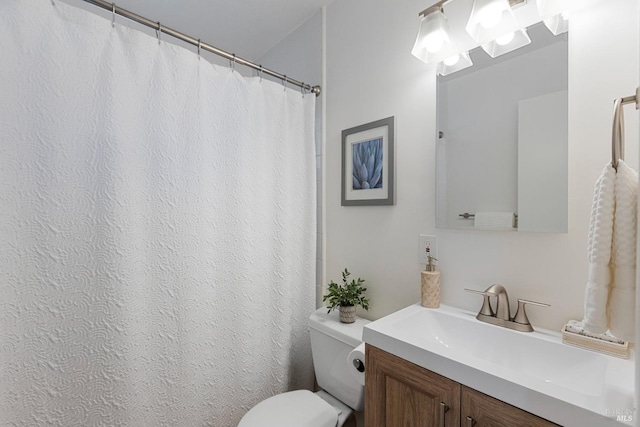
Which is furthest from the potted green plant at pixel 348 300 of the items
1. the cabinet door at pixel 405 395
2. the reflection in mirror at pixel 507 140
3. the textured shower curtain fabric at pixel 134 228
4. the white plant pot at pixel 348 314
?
the reflection in mirror at pixel 507 140

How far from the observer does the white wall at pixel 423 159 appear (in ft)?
2.76

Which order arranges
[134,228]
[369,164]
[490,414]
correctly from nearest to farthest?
[490,414]
[134,228]
[369,164]

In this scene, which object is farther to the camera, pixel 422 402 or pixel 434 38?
pixel 434 38

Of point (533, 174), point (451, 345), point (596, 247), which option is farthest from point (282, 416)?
point (533, 174)

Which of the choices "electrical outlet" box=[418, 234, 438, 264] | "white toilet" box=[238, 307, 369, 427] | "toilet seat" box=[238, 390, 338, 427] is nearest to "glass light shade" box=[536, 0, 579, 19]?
"electrical outlet" box=[418, 234, 438, 264]

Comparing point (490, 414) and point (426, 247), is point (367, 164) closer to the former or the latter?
point (426, 247)

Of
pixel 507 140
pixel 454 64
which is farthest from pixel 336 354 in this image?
pixel 454 64

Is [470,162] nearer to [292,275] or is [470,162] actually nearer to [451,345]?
[451,345]

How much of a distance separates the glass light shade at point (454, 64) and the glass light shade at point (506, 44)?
0.21 ft

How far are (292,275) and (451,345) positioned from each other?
0.84 m

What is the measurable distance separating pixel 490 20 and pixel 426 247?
838 millimetres

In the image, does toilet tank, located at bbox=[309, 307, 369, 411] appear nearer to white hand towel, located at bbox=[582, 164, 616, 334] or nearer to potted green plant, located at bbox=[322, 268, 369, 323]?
potted green plant, located at bbox=[322, 268, 369, 323]

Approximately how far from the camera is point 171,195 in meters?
1.17

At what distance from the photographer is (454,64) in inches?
44.2
